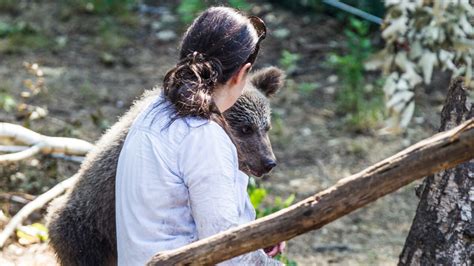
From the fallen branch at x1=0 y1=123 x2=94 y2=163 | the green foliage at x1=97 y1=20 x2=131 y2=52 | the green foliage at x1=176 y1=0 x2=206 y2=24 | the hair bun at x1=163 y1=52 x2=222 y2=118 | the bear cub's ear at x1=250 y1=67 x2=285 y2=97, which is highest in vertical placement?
the hair bun at x1=163 y1=52 x2=222 y2=118

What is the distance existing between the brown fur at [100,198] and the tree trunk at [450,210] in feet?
2.94

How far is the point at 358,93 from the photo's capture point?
7961mm

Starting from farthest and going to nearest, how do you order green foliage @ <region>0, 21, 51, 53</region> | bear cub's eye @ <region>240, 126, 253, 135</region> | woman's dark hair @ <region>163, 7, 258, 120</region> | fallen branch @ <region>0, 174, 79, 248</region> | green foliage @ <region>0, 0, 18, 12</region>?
green foliage @ <region>0, 0, 18, 12</region>
green foliage @ <region>0, 21, 51, 53</region>
fallen branch @ <region>0, 174, 79, 248</region>
bear cub's eye @ <region>240, 126, 253, 135</region>
woman's dark hair @ <region>163, 7, 258, 120</region>

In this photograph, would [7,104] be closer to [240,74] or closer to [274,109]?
[274,109]

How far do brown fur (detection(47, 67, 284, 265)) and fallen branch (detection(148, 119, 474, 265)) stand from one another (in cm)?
152

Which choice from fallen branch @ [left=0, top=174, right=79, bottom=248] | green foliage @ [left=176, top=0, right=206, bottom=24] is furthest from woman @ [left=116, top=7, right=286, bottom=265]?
green foliage @ [left=176, top=0, right=206, bottom=24]

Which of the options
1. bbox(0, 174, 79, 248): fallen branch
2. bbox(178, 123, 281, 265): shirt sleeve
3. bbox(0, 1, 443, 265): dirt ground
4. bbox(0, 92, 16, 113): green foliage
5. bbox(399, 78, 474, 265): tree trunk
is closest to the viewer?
bbox(178, 123, 281, 265): shirt sleeve

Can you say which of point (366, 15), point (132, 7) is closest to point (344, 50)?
point (366, 15)

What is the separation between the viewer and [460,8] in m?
4.09

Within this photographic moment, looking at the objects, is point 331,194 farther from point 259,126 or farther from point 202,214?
point 259,126

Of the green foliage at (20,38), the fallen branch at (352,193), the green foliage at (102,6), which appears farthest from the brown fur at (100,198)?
the green foliage at (102,6)

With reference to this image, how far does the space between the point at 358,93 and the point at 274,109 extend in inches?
28.5

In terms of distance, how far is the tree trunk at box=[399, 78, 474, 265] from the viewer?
3.96 metres

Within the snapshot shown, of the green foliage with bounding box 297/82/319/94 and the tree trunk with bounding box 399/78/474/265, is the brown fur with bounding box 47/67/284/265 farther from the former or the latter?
the green foliage with bounding box 297/82/319/94
